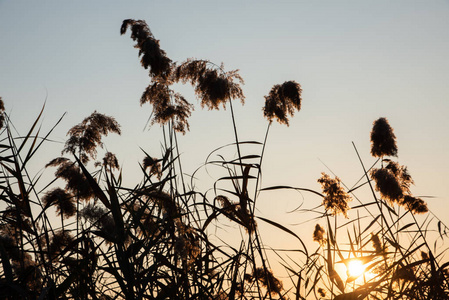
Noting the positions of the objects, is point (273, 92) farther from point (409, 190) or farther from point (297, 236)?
point (297, 236)

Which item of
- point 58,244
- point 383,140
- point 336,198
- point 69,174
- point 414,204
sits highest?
point 69,174

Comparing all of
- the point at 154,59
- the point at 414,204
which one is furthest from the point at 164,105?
the point at 414,204

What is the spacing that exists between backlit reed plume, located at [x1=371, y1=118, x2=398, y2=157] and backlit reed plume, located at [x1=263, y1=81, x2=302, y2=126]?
122 cm

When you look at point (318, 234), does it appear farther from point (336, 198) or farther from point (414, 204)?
point (336, 198)

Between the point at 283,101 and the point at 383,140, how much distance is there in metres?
1.39

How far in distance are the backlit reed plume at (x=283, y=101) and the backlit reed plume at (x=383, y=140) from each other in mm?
1221

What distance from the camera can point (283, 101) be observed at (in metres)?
3.71

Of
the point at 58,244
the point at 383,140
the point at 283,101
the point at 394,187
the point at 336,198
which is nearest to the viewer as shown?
the point at 58,244

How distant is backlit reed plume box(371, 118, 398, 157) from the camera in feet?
14.8

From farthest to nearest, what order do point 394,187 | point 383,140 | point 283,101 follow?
1. point 383,140
2. point 394,187
3. point 283,101

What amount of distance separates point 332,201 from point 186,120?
6.40ft

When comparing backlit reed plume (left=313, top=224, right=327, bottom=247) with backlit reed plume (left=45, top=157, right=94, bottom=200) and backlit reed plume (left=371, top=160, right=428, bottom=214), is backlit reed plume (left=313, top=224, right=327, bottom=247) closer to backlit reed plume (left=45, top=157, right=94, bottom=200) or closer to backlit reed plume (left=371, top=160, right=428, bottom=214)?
backlit reed plume (left=371, top=160, right=428, bottom=214)

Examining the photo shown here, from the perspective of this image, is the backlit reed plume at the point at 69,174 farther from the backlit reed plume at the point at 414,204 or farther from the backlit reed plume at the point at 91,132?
the backlit reed plume at the point at 414,204

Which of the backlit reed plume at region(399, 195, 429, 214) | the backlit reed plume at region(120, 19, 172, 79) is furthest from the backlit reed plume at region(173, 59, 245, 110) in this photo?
the backlit reed plume at region(399, 195, 429, 214)
